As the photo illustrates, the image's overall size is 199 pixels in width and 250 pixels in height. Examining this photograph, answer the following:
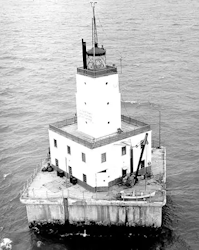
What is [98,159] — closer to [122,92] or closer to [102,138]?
[102,138]

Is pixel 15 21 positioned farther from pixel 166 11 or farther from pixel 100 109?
pixel 100 109

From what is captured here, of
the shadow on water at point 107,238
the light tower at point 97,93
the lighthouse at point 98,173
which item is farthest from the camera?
the light tower at point 97,93

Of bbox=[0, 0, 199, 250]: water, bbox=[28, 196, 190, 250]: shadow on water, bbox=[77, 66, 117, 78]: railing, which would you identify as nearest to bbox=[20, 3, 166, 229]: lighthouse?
bbox=[77, 66, 117, 78]: railing

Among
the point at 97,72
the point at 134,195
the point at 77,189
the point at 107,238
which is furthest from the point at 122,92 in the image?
the point at 107,238

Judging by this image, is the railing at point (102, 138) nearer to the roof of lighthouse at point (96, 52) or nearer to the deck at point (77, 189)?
the deck at point (77, 189)

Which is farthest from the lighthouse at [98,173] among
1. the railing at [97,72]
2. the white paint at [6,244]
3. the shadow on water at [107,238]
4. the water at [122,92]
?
the white paint at [6,244]

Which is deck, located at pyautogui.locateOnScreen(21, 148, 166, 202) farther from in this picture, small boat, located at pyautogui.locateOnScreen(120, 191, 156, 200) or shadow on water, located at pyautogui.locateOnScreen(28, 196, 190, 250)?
shadow on water, located at pyautogui.locateOnScreen(28, 196, 190, 250)

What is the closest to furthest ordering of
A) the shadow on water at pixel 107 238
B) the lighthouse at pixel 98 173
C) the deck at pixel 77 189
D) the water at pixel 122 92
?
the shadow on water at pixel 107 238 < the lighthouse at pixel 98 173 < the deck at pixel 77 189 < the water at pixel 122 92
